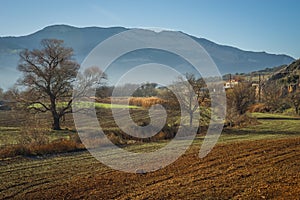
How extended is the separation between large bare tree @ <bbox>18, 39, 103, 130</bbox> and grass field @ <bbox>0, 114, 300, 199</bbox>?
18.0 meters

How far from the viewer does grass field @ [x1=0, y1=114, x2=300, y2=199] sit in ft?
26.0

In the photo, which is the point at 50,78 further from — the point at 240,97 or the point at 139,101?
the point at 240,97

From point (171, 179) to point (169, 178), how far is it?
0.17m

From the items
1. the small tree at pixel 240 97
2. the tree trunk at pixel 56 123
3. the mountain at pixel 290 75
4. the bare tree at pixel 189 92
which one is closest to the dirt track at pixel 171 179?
the bare tree at pixel 189 92

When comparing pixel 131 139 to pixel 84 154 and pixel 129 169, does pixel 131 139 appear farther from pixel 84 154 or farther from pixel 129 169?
pixel 129 169

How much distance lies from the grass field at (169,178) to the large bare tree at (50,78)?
59.1 ft

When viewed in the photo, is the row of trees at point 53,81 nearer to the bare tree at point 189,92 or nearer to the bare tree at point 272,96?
the bare tree at point 189,92

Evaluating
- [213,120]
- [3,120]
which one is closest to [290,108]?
[213,120]

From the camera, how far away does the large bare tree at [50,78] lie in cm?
3034

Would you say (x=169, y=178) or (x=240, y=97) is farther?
(x=240, y=97)

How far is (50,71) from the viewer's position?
102 ft

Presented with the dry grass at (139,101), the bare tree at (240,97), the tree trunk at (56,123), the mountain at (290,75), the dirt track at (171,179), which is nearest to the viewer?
the dirt track at (171,179)

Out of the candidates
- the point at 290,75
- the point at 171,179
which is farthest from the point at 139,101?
the point at 290,75

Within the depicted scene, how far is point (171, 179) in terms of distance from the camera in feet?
30.7
